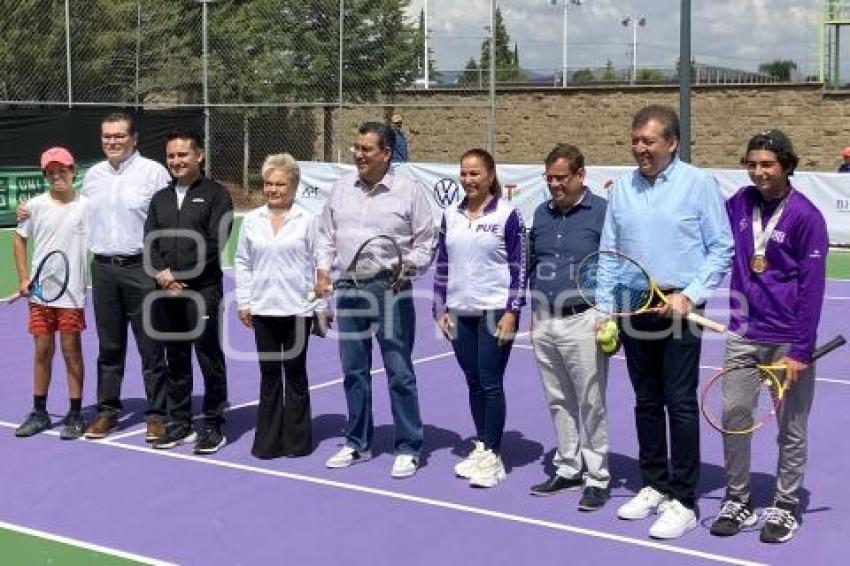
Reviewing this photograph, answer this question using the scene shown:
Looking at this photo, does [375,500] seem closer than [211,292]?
Yes

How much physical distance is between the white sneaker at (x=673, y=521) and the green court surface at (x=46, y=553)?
2.40 meters

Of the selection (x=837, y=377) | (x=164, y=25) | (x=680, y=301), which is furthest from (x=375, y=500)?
(x=164, y=25)

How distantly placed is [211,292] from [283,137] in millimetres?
20558

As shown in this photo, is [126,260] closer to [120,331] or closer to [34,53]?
[120,331]

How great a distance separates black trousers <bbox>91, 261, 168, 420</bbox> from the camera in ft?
22.5

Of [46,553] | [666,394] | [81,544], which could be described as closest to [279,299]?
[81,544]

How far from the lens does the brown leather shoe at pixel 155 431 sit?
682 centimetres

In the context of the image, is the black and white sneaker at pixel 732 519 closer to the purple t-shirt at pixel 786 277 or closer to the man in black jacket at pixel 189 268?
the purple t-shirt at pixel 786 277

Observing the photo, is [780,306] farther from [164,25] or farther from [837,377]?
[164,25]

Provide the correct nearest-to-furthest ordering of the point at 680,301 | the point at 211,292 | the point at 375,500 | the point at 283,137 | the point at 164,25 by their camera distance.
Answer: the point at 680,301
the point at 375,500
the point at 211,292
the point at 164,25
the point at 283,137

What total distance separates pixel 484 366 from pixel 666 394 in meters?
1.09

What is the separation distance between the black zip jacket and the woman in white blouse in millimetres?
173

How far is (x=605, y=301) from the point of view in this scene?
17.7 ft

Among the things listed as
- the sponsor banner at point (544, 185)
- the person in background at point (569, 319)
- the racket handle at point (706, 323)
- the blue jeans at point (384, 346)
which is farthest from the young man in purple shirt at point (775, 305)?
the sponsor banner at point (544, 185)
